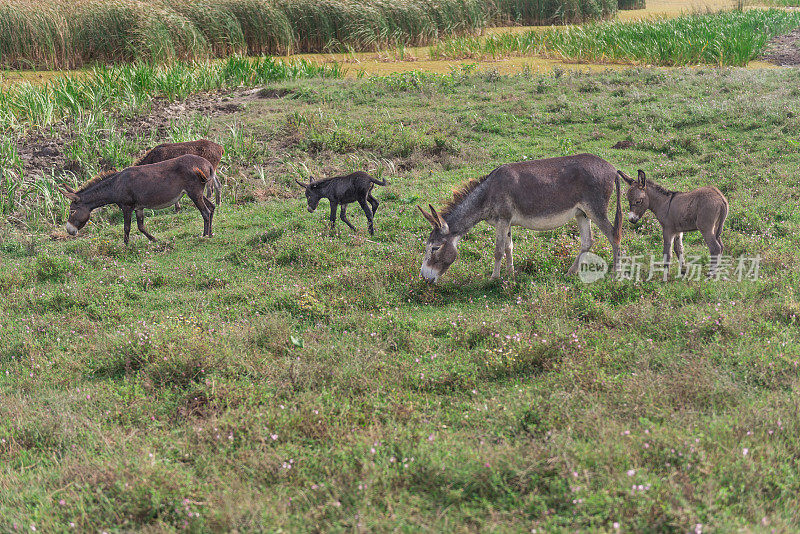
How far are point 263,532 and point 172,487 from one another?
0.89 meters

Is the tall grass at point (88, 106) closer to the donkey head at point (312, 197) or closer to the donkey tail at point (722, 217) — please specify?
the donkey head at point (312, 197)

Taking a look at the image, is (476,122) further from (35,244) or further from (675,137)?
(35,244)

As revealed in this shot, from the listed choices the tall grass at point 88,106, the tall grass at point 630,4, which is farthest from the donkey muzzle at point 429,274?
the tall grass at point 630,4

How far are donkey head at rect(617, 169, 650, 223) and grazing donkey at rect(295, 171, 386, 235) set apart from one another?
375 cm

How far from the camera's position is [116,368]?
22.2ft

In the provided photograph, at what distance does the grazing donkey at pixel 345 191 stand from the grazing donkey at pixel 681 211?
12.7 ft

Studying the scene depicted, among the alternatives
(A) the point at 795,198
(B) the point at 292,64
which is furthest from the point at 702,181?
(B) the point at 292,64

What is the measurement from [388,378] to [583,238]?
3874 mm

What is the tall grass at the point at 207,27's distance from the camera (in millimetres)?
21312

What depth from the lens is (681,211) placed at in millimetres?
8180

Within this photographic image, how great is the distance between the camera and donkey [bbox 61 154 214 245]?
1052cm

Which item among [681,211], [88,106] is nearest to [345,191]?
[681,211]

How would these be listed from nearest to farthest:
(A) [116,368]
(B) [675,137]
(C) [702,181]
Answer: (A) [116,368] < (C) [702,181] < (B) [675,137]

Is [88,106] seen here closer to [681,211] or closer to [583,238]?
[583,238]
